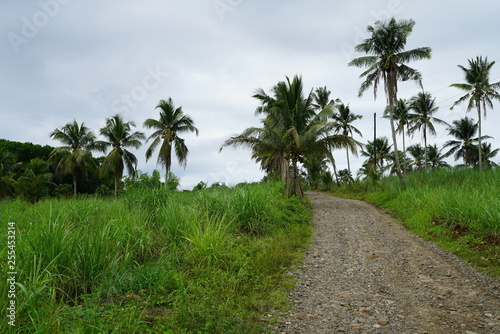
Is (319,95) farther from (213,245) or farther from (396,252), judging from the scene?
(213,245)

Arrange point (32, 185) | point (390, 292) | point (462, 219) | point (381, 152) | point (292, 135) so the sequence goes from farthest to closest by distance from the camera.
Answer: point (381, 152) < point (32, 185) < point (292, 135) < point (462, 219) < point (390, 292)

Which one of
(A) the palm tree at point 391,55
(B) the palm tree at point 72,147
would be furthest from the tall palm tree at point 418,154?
(B) the palm tree at point 72,147

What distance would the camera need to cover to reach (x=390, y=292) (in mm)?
5047

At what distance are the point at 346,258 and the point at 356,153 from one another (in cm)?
1141

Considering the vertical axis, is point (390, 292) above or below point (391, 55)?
below

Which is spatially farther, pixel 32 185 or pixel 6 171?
pixel 6 171

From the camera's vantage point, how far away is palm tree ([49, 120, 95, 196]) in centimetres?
3472

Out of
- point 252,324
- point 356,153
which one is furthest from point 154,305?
point 356,153

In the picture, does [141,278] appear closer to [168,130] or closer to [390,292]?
[390,292]

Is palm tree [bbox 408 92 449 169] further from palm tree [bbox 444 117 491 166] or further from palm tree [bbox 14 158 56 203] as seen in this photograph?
palm tree [bbox 14 158 56 203]

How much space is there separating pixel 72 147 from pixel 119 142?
6.25 meters

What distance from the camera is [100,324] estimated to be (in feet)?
10.1

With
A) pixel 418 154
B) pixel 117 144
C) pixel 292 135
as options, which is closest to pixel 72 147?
pixel 117 144

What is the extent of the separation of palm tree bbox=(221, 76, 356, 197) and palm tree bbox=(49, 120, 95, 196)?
24.6 m
